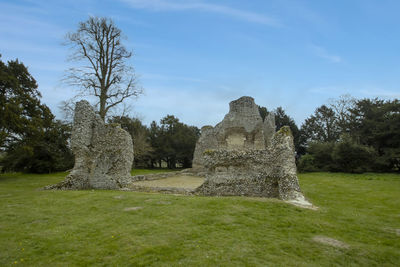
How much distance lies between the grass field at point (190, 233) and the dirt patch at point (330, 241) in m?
0.14

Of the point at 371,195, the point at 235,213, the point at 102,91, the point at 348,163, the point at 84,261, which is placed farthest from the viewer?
the point at 348,163

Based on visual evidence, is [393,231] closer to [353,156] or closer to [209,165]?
[209,165]

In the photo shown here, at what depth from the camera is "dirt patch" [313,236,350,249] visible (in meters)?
5.69

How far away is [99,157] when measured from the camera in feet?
46.8

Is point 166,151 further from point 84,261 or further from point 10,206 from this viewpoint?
point 84,261

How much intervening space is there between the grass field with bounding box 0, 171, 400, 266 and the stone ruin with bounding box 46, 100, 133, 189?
12.9 feet

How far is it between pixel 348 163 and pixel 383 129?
256 inches

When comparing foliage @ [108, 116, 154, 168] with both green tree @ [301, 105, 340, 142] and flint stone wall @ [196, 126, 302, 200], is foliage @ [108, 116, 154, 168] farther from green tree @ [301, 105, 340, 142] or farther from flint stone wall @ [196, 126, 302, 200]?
green tree @ [301, 105, 340, 142]

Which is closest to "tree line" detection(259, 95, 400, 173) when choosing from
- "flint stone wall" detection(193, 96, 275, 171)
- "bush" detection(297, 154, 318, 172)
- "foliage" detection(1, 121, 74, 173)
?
"bush" detection(297, 154, 318, 172)

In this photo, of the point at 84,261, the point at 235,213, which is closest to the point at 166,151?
the point at 235,213

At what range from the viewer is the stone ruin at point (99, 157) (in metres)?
13.9

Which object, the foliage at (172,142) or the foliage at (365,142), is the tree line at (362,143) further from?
the foliage at (172,142)

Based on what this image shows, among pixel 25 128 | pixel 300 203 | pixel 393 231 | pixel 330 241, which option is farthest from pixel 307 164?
pixel 25 128

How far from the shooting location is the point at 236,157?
470 inches
